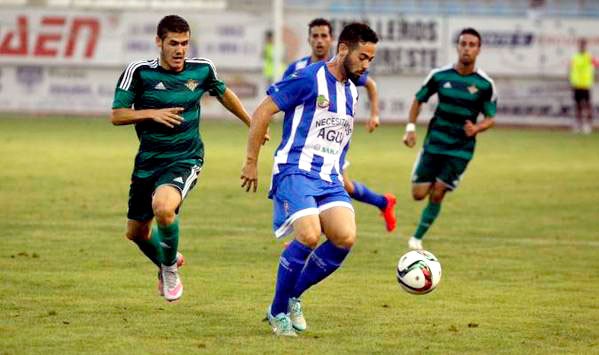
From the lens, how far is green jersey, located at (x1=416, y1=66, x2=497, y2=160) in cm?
1364

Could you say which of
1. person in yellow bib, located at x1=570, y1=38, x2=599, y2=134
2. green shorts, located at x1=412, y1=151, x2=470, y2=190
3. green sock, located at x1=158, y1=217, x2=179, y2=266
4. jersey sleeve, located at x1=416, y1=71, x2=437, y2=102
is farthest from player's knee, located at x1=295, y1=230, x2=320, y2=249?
person in yellow bib, located at x1=570, y1=38, x2=599, y2=134

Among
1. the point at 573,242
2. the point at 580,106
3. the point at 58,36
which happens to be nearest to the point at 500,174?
the point at 573,242

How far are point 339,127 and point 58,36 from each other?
26491mm

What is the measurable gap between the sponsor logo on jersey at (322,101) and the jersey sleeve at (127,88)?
147 centimetres

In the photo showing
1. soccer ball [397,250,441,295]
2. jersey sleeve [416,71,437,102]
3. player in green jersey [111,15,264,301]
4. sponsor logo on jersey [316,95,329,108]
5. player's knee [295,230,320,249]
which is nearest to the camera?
player's knee [295,230,320,249]

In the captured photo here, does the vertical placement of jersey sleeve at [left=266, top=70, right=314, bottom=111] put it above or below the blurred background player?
above

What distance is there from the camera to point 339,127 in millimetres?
8727

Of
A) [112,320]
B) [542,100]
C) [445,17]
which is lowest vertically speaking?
[542,100]

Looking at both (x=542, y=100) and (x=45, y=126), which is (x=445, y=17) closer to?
(x=542, y=100)

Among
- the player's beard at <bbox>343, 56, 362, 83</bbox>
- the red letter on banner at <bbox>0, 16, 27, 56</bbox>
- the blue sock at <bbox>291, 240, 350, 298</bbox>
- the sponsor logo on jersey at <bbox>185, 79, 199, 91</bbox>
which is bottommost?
the red letter on banner at <bbox>0, 16, 27, 56</bbox>

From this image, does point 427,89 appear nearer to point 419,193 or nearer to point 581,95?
point 419,193

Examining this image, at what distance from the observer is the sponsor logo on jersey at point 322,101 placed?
8617 millimetres

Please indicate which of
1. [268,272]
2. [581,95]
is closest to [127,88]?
[268,272]

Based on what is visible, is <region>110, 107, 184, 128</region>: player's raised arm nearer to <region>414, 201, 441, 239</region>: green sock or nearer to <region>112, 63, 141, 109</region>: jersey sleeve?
<region>112, 63, 141, 109</region>: jersey sleeve
